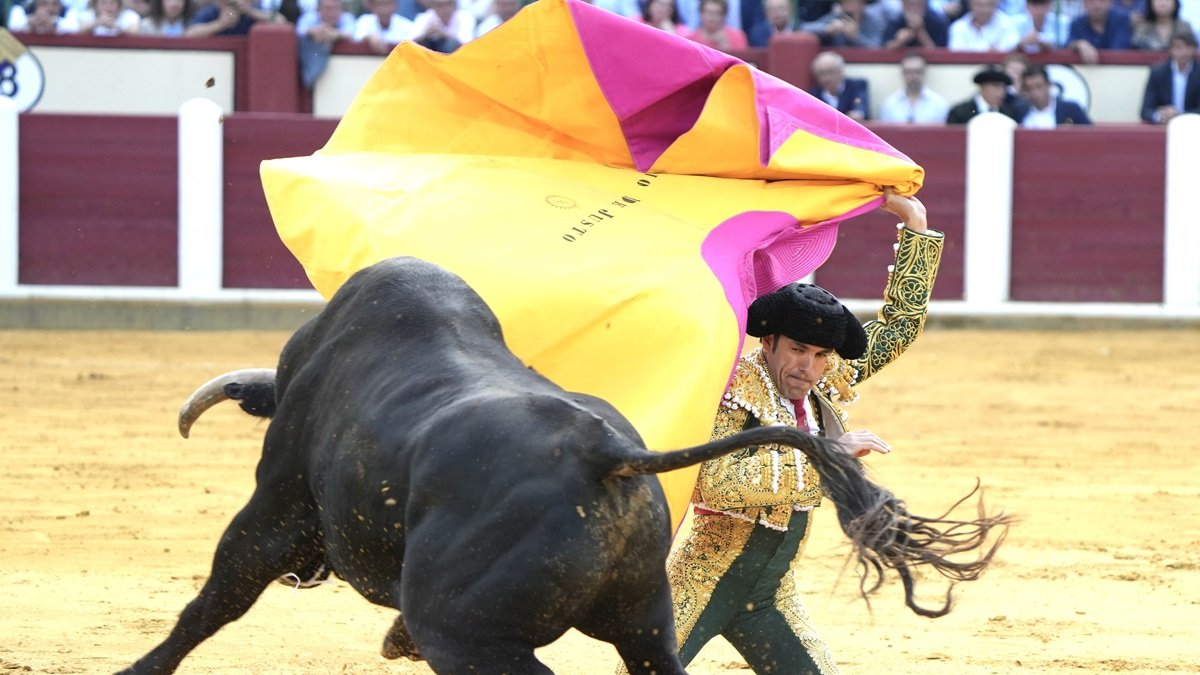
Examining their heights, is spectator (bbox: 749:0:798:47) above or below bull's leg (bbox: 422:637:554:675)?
below

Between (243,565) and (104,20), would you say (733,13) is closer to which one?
(104,20)

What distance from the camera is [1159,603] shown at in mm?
4766

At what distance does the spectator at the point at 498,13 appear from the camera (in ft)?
35.8

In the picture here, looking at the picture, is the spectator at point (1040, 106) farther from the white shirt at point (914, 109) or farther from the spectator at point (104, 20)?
the spectator at point (104, 20)

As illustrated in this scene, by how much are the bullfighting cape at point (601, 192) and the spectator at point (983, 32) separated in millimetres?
7774

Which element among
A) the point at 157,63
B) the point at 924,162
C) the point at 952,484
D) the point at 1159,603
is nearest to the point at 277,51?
the point at 157,63

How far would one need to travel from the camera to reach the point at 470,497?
8.21 ft

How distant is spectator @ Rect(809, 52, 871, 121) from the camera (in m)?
10.6

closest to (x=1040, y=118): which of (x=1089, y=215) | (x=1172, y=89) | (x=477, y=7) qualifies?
(x=1089, y=215)

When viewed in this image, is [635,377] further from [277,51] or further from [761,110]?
Answer: [277,51]

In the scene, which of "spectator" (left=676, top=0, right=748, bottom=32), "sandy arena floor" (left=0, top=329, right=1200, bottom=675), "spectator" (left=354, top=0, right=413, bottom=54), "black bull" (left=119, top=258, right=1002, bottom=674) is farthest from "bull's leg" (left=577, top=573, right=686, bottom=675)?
"spectator" (left=676, top=0, right=748, bottom=32)

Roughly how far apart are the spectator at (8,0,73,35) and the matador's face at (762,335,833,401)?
8.58 m

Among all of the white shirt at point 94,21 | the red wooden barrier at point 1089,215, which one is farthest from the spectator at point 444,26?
the red wooden barrier at point 1089,215

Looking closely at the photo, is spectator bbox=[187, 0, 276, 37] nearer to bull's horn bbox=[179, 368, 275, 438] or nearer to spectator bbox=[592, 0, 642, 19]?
spectator bbox=[592, 0, 642, 19]
